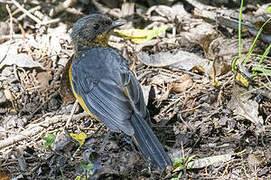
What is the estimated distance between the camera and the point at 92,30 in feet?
20.4

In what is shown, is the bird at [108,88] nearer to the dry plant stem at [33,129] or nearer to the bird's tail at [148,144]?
the bird's tail at [148,144]

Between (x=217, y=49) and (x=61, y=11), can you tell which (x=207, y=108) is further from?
(x=61, y=11)

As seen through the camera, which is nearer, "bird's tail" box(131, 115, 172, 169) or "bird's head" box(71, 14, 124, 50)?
"bird's tail" box(131, 115, 172, 169)

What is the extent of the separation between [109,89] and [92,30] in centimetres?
136

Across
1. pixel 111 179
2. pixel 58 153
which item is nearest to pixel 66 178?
pixel 58 153

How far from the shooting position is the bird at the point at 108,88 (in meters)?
4.60

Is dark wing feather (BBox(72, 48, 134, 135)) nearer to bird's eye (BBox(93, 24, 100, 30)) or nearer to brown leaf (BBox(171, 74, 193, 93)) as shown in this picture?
bird's eye (BBox(93, 24, 100, 30))

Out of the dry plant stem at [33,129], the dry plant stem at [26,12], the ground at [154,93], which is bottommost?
the dry plant stem at [33,129]

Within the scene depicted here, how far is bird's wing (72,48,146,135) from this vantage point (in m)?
4.85

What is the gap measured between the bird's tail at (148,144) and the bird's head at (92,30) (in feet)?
6.18

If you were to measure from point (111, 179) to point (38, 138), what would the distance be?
1.62 metres

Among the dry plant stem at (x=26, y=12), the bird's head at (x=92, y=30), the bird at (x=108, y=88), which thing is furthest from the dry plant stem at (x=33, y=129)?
the dry plant stem at (x=26, y=12)

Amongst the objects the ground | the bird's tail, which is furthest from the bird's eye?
the bird's tail

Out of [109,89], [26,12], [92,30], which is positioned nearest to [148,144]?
[109,89]
